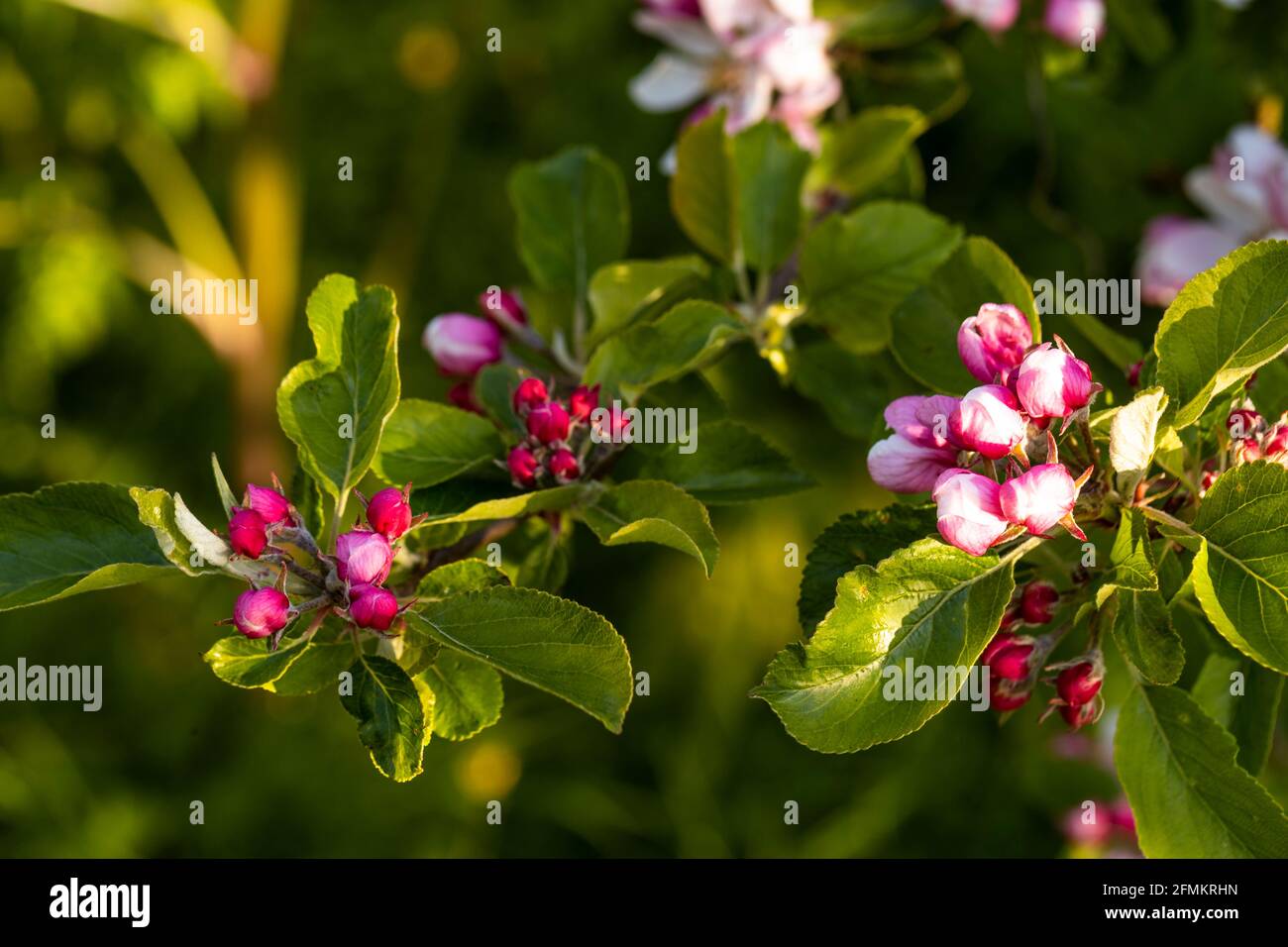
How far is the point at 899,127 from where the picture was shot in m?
0.91

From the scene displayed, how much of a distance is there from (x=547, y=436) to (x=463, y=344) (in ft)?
0.54

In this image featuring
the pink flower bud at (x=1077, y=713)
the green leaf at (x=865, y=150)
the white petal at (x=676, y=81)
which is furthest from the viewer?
the white petal at (x=676, y=81)

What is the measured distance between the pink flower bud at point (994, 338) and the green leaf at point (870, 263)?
20cm

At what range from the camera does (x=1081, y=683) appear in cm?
63

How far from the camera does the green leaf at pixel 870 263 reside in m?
0.81

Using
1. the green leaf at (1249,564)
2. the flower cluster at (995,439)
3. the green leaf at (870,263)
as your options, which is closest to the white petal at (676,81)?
the green leaf at (870,263)

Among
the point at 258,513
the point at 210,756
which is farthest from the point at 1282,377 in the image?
the point at 210,756

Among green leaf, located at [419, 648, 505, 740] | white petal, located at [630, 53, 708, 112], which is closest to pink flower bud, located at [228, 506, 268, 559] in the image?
green leaf, located at [419, 648, 505, 740]

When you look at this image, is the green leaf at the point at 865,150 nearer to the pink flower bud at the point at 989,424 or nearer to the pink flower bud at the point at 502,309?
the pink flower bud at the point at 502,309

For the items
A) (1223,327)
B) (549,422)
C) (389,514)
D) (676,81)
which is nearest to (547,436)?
(549,422)

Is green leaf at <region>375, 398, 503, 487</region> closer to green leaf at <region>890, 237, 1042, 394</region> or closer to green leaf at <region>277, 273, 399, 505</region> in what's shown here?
green leaf at <region>277, 273, 399, 505</region>

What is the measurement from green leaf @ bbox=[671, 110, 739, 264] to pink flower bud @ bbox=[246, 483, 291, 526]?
1.22 ft

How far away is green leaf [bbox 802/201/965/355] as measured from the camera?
2.67ft

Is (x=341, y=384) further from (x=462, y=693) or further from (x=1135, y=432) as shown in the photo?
(x=1135, y=432)
